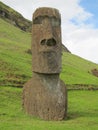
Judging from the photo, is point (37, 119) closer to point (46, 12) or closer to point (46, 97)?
point (46, 97)

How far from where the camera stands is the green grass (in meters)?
16.7

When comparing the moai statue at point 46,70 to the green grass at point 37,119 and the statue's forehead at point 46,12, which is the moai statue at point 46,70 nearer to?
the statue's forehead at point 46,12

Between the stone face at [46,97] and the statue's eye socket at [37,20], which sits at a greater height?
the statue's eye socket at [37,20]

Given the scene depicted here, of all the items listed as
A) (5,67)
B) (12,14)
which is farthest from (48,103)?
(12,14)

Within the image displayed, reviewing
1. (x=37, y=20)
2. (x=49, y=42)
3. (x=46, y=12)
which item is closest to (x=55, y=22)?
(x=46, y=12)

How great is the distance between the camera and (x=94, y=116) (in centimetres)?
2078

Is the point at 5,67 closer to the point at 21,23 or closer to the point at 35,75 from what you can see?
the point at 35,75

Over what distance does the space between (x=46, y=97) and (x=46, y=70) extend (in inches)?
48.4

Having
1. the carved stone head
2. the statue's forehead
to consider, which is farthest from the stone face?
the statue's forehead

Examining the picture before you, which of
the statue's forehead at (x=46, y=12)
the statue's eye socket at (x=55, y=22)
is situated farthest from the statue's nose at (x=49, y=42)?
the statue's forehead at (x=46, y=12)

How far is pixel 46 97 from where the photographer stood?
19.1 meters

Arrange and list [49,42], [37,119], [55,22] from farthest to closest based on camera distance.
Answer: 1. [55,22]
2. [49,42]
3. [37,119]

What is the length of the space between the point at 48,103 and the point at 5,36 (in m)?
46.5

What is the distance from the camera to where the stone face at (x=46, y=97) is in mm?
19047
